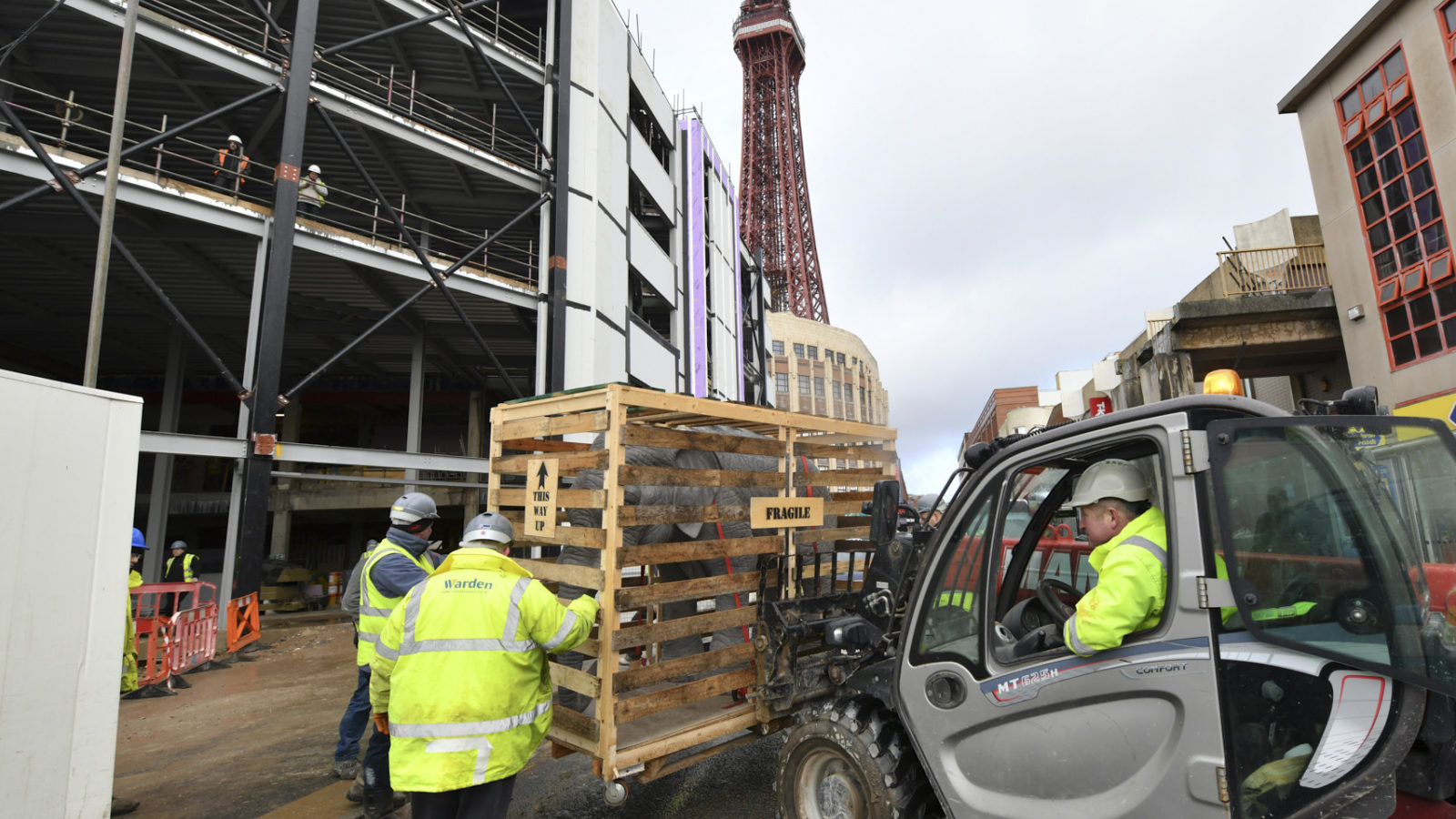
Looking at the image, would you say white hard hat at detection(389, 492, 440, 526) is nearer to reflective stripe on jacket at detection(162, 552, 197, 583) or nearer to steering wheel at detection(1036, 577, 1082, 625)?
steering wheel at detection(1036, 577, 1082, 625)

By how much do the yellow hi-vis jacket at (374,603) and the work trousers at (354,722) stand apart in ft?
2.05

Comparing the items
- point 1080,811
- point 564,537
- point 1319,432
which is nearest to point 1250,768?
point 1080,811

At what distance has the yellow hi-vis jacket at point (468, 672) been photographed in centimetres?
278

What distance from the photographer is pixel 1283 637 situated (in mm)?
1962

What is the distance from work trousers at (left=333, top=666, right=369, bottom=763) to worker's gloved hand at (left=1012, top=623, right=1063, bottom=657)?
420cm

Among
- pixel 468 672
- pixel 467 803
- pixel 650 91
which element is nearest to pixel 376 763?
pixel 467 803

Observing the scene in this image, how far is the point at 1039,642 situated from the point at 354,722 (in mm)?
4492

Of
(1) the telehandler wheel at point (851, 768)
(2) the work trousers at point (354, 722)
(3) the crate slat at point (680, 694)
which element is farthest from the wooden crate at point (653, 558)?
(2) the work trousers at point (354, 722)

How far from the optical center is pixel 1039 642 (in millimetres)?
2578

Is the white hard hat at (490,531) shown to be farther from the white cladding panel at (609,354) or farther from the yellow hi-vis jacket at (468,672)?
the white cladding panel at (609,354)

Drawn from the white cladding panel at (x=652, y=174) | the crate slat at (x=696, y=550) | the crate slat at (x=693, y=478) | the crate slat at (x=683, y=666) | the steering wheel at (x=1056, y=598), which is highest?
the white cladding panel at (x=652, y=174)

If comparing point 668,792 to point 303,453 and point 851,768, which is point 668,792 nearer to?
point 851,768

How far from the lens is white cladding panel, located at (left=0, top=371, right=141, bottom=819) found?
9.84 feet

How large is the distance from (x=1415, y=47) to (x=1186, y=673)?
14.6 meters
